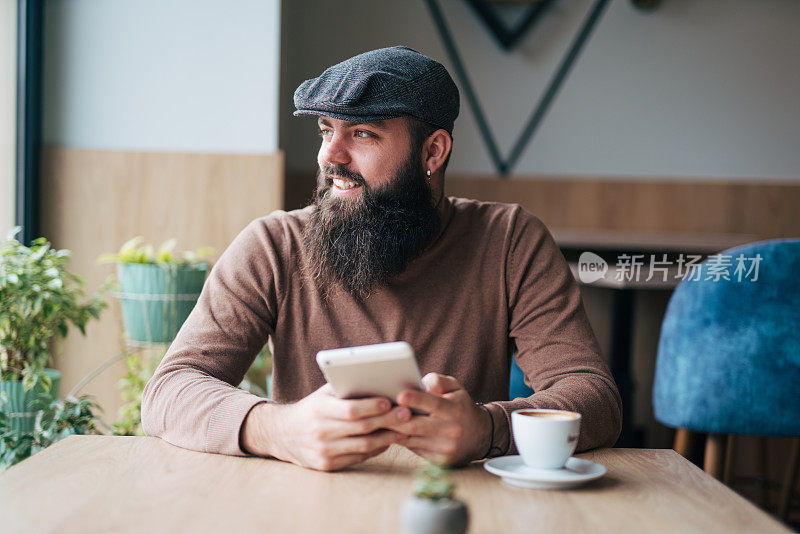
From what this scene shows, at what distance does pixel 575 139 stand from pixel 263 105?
167 cm

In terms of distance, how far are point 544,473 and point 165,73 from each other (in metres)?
2.58

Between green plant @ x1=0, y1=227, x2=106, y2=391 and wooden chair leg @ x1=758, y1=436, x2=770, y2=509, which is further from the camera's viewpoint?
wooden chair leg @ x1=758, y1=436, x2=770, y2=509

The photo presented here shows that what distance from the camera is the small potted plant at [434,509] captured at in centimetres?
71

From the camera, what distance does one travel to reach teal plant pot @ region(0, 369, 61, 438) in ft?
7.43

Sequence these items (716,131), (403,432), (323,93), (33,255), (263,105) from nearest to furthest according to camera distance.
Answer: (403,432), (323,93), (33,255), (263,105), (716,131)

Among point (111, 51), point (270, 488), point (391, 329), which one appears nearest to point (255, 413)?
point (270, 488)

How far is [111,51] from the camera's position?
311 centimetres

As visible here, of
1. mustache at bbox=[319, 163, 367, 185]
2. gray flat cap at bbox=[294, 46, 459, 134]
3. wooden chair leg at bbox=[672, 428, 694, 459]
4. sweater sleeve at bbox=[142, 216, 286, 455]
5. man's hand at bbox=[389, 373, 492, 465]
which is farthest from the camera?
wooden chair leg at bbox=[672, 428, 694, 459]

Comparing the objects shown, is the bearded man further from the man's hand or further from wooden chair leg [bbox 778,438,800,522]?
wooden chair leg [bbox 778,438,800,522]

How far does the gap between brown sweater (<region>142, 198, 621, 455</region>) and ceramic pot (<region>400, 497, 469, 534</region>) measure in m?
0.69

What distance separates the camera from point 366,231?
5.14ft

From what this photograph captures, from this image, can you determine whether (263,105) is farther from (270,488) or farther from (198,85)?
(270,488)

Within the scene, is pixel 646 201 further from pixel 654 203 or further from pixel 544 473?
pixel 544 473

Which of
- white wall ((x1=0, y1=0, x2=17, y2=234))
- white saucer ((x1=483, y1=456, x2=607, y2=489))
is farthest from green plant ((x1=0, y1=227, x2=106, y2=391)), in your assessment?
white saucer ((x1=483, y1=456, x2=607, y2=489))
